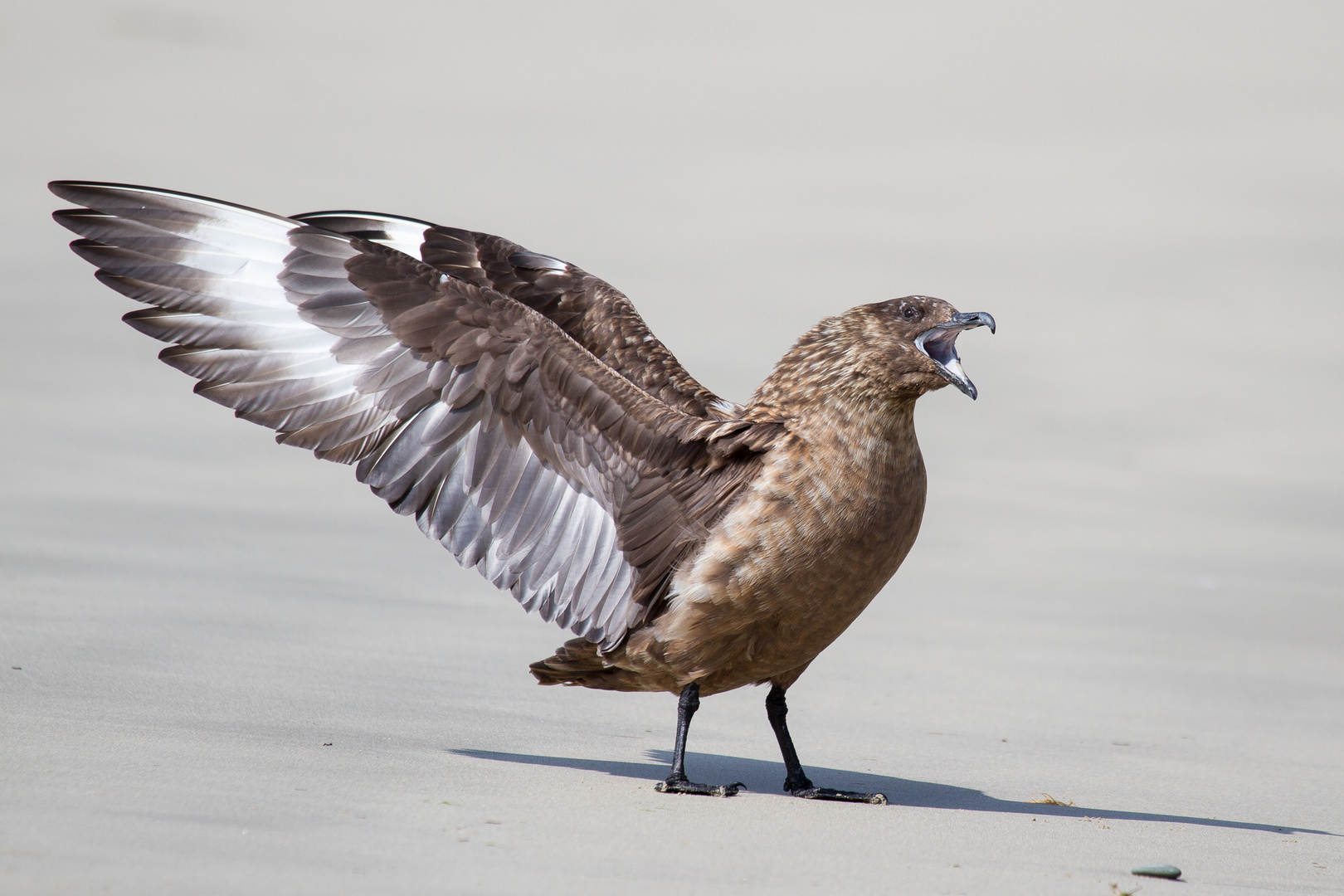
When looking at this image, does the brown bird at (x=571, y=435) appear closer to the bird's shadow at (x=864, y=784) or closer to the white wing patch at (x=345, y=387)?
Result: the white wing patch at (x=345, y=387)

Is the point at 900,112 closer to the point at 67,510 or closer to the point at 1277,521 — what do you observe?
the point at 1277,521

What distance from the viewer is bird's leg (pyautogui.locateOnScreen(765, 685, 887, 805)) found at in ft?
15.6

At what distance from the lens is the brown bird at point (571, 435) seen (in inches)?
186

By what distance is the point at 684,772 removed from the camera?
4.75 meters

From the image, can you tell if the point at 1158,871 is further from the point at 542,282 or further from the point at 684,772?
the point at 542,282

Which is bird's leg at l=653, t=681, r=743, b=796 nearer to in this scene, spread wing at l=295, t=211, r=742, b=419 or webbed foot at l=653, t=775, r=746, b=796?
webbed foot at l=653, t=775, r=746, b=796

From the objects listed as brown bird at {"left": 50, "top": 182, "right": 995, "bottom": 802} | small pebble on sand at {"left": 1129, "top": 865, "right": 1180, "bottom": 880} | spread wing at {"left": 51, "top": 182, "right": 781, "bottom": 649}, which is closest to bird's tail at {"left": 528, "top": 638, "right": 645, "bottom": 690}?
brown bird at {"left": 50, "top": 182, "right": 995, "bottom": 802}

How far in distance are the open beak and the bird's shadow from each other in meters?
1.25

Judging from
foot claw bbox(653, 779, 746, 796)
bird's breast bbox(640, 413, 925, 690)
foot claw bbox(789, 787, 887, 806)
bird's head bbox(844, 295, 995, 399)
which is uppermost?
bird's head bbox(844, 295, 995, 399)

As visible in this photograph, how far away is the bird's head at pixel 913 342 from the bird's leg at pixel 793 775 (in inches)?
41.8

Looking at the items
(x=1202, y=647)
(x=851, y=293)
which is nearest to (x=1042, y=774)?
(x=1202, y=647)

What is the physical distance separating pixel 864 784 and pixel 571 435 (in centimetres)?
146

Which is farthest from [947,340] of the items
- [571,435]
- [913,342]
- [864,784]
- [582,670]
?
[582,670]

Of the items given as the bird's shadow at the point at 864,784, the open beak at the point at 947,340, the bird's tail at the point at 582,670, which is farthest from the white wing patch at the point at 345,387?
the open beak at the point at 947,340
